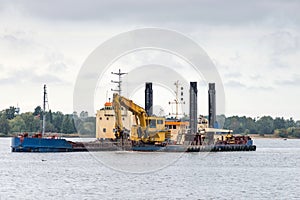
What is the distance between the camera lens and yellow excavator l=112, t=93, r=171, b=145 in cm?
10556

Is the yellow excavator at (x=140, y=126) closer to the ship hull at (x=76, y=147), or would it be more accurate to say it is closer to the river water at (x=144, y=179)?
the ship hull at (x=76, y=147)

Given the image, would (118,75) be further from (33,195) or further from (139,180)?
(33,195)

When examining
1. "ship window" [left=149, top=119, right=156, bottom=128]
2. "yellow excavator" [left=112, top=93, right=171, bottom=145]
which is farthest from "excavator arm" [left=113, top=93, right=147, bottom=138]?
"ship window" [left=149, top=119, right=156, bottom=128]

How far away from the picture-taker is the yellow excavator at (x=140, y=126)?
346 ft

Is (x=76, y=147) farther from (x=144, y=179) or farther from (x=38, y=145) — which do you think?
(x=144, y=179)

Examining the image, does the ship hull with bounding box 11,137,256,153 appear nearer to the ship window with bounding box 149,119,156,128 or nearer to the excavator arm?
the excavator arm

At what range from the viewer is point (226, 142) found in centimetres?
12456

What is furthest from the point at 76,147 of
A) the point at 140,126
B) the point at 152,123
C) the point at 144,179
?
the point at 144,179

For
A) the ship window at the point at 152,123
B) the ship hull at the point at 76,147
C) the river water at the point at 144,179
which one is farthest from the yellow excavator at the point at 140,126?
the river water at the point at 144,179

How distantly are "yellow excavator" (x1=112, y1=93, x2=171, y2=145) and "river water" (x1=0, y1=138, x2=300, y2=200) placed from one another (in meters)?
8.21

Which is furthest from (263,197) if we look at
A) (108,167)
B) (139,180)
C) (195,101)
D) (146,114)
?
(195,101)

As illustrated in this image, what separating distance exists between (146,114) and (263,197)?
176 ft

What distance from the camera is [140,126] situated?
10725cm

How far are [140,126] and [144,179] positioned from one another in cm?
4044
